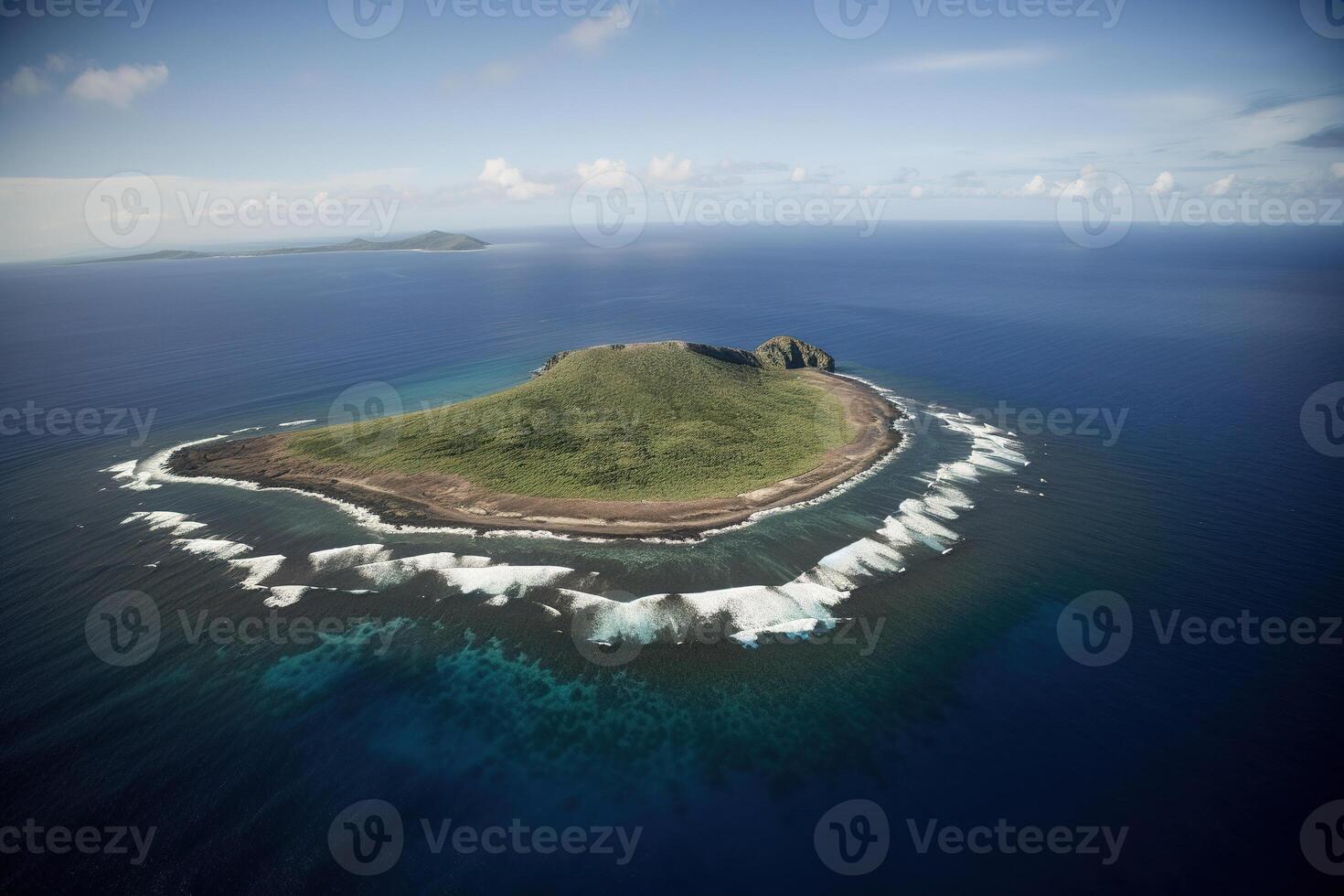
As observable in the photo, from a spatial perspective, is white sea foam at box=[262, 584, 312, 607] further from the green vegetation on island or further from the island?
the green vegetation on island

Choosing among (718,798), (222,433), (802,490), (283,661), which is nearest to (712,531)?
(802,490)

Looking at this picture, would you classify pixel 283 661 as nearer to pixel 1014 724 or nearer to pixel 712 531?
pixel 712 531

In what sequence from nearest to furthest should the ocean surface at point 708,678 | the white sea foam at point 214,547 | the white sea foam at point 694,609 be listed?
the ocean surface at point 708,678
the white sea foam at point 694,609
the white sea foam at point 214,547

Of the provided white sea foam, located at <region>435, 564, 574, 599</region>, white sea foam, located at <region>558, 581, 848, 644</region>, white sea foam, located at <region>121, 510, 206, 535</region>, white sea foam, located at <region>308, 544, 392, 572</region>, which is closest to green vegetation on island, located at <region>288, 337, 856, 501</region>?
white sea foam, located at <region>435, 564, 574, 599</region>

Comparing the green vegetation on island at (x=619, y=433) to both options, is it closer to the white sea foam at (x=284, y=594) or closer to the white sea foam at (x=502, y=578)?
the white sea foam at (x=502, y=578)

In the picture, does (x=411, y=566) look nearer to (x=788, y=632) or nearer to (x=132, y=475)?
(x=788, y=632)

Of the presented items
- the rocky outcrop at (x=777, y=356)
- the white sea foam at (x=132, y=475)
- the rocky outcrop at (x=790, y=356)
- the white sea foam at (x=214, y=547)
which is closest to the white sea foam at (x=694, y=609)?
the white sea foam at (x=214, y=547)
